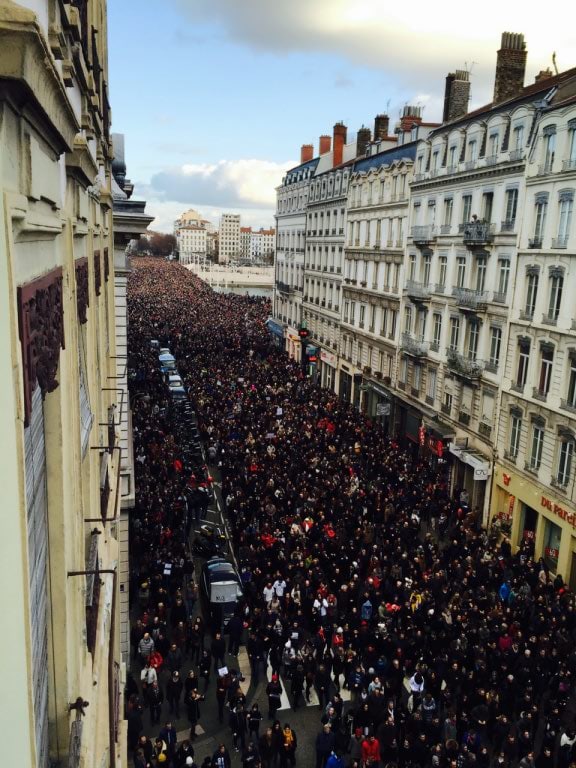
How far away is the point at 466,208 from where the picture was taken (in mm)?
30469

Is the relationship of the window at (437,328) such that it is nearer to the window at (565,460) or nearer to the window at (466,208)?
the window at (466,208)

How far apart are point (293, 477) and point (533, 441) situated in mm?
9659

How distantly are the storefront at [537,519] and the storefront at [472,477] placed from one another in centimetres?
58

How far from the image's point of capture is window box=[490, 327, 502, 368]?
27562mm

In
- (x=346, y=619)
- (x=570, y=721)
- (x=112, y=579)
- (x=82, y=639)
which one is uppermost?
(x=82, y=639)

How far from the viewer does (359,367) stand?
147 feet

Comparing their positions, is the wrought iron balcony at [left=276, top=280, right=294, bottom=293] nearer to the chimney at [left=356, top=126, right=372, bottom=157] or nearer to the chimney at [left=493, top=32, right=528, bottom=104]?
the chimney at [left=356, top=126, right=372, bottom=157]

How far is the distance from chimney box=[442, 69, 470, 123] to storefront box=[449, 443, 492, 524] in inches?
705

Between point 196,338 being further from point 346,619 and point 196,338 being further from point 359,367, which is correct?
point 346,619

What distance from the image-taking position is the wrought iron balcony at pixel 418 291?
1331 inches

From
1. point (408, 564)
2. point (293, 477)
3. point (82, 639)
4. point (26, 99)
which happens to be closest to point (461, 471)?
point (293, 477)

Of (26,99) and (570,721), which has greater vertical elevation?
(26,99)

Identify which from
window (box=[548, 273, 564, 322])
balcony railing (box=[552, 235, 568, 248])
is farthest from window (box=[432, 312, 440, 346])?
balcony railing (box=[552, 235, 568, 248])

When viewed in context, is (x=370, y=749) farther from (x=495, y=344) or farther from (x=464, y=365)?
(x=464, y=365)
